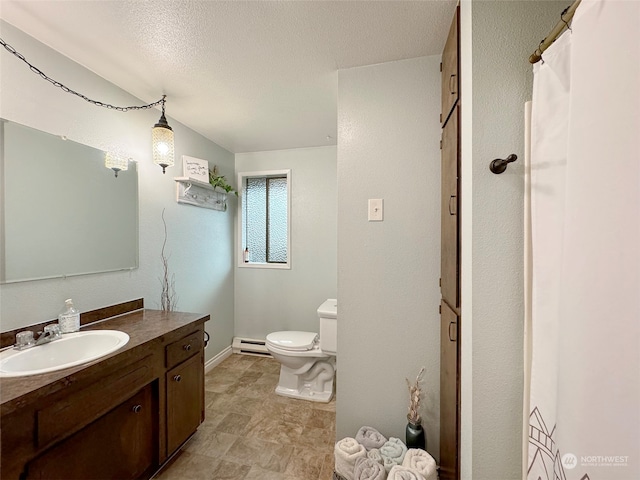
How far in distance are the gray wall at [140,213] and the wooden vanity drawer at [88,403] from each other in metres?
0.58

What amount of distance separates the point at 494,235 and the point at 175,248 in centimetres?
229

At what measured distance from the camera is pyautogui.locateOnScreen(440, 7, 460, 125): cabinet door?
1105 millimetres

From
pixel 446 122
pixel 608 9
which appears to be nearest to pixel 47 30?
pixel 446 122

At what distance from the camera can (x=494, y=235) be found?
88cm

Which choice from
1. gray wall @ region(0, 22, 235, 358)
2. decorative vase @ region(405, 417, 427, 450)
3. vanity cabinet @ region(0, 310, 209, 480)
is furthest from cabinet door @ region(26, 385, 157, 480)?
decorative vase @ region(405, 417, 427, 450)

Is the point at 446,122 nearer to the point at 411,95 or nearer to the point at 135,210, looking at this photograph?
the point at 411,95

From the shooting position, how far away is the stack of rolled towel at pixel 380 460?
3.79 ft

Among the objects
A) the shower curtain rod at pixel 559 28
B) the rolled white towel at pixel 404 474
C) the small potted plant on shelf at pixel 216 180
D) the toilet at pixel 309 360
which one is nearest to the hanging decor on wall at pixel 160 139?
the small potted plant on shelf at pixel 216 180

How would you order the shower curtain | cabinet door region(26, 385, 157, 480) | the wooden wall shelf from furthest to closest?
1. the wooden wall shelf
2. cabinet door region(26, 385, 157, 480)
3. the shower curtain

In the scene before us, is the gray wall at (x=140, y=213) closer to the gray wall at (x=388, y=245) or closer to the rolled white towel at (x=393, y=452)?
the gray wall at (x=388, y=245)

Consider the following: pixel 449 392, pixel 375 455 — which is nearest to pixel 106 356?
pixel 375 455

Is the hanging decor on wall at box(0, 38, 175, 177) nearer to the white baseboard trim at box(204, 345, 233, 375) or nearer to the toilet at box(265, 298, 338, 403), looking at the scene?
the toilet at box(265, 298, 338, 403)

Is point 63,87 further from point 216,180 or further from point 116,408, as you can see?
point 116,408

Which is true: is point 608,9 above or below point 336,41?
below
